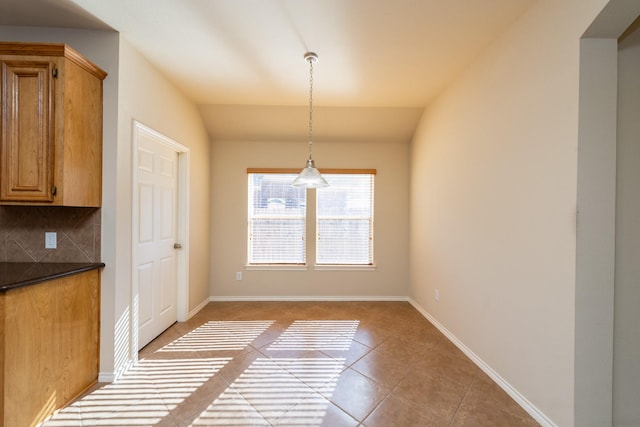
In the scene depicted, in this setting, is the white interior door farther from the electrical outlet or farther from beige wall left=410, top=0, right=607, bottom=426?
beige wall left=410, top=0, right=607, bottom=426

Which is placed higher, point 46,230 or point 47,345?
point 46,230

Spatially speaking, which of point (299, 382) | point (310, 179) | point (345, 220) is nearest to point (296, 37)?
point (310, 179)

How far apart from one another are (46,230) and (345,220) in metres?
3.38

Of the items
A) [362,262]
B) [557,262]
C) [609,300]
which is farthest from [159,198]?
[609,300]

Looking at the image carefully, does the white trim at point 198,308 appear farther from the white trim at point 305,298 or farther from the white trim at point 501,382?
the white trim at point 501,382

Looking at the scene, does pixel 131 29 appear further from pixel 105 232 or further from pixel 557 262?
pixel 557 262

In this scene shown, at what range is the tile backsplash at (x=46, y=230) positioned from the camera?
2107 mm

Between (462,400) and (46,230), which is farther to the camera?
(46,230)

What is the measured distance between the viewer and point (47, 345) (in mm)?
1764

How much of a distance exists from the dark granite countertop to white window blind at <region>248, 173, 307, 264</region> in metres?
2.29

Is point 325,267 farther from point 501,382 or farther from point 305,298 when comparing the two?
point 501,382

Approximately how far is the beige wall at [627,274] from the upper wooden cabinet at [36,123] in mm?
3540

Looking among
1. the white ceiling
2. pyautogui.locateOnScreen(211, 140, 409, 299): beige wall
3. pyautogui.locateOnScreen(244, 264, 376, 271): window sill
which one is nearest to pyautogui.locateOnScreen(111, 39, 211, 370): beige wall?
the white ceiling

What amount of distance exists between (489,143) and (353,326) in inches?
95.8
